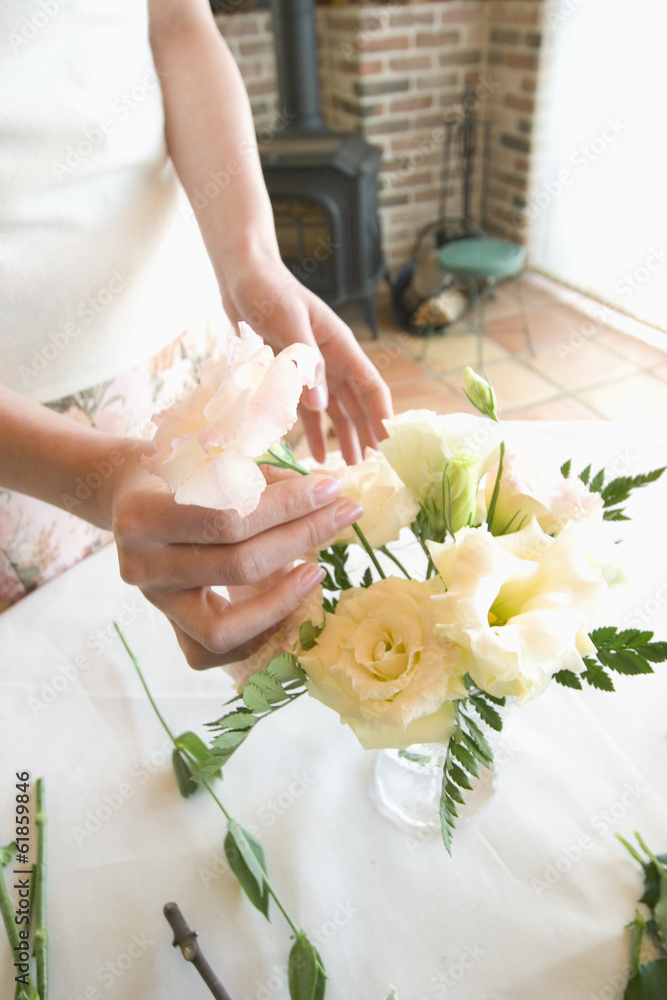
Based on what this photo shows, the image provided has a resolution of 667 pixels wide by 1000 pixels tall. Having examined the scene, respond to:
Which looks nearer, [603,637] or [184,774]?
[603,637]

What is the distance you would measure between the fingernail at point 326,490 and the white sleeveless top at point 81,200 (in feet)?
1.70

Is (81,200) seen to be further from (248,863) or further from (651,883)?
(651,883)

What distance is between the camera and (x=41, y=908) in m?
0.58

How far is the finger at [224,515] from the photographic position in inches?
18.6

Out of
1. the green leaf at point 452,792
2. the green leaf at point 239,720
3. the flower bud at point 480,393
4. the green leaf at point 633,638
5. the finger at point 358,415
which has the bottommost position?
the finger at point 358,415

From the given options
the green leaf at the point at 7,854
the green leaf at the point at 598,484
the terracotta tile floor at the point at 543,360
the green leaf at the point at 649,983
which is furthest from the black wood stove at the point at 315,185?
the green leaf at the point at 649,983

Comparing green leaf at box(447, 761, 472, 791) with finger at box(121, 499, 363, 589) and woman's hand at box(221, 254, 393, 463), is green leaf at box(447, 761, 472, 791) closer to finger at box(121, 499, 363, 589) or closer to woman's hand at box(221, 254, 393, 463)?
finger at box(121, 499, 363, 589)

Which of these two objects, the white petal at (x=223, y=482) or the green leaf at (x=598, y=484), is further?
the green leaf at (x=598, y=484)

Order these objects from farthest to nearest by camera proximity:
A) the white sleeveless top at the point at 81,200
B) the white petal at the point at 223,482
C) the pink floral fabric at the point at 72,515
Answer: the pink floral fabric at the point at 72,515 < the white sleeveless top at the point at 81,200 < the white petal at the point at 223,482

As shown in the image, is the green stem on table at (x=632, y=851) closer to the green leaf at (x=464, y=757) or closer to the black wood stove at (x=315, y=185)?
the green leaf at (x=464, y=757)

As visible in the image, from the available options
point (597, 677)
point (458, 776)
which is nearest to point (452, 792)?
point (458, 776)

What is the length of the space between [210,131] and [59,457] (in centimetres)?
54

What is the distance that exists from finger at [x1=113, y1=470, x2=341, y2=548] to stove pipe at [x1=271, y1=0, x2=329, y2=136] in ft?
8.23

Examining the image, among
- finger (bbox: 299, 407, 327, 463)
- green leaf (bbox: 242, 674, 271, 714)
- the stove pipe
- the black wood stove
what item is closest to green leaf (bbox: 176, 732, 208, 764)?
green leaf (bbox: 242, 674, 271, 714)
